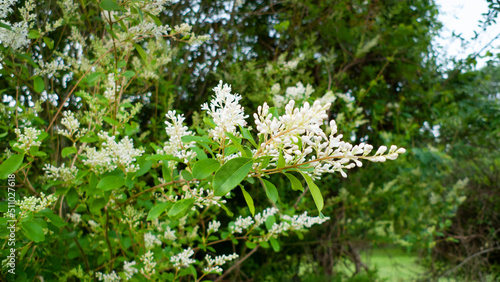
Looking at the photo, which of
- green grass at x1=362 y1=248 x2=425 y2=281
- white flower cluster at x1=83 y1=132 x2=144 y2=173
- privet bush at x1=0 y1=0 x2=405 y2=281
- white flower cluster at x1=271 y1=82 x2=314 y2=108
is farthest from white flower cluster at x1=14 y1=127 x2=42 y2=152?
green grass at x1=362 y1=248 x2=425 y2=281

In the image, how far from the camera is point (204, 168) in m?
0.86

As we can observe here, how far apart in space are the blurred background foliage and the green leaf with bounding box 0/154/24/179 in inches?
60.1

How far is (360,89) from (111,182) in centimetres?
257

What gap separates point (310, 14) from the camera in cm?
307

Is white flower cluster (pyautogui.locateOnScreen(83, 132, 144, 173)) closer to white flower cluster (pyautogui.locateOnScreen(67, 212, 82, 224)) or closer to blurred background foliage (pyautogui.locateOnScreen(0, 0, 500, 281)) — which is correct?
white flower cluster (pyautogui.locateOnScreen(67, 212, 82, 224))

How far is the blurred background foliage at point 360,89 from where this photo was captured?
2.79m

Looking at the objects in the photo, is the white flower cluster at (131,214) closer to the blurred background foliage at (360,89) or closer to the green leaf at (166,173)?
the green leaf at (166,173)

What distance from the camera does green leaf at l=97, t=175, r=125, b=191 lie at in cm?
111

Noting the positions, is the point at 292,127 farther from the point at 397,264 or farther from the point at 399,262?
the point at 399,262

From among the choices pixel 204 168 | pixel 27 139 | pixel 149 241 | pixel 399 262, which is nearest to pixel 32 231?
pixel 27 139

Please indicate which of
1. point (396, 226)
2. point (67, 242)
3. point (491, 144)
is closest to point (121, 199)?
point (67, 242)

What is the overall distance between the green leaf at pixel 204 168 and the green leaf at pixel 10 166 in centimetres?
68

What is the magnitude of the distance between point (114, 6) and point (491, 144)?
3.99m

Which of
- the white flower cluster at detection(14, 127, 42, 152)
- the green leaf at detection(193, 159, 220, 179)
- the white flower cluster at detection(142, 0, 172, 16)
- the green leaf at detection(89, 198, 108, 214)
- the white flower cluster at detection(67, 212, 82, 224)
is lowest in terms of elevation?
the green leaf at detection(193, 159, 220, 179)
